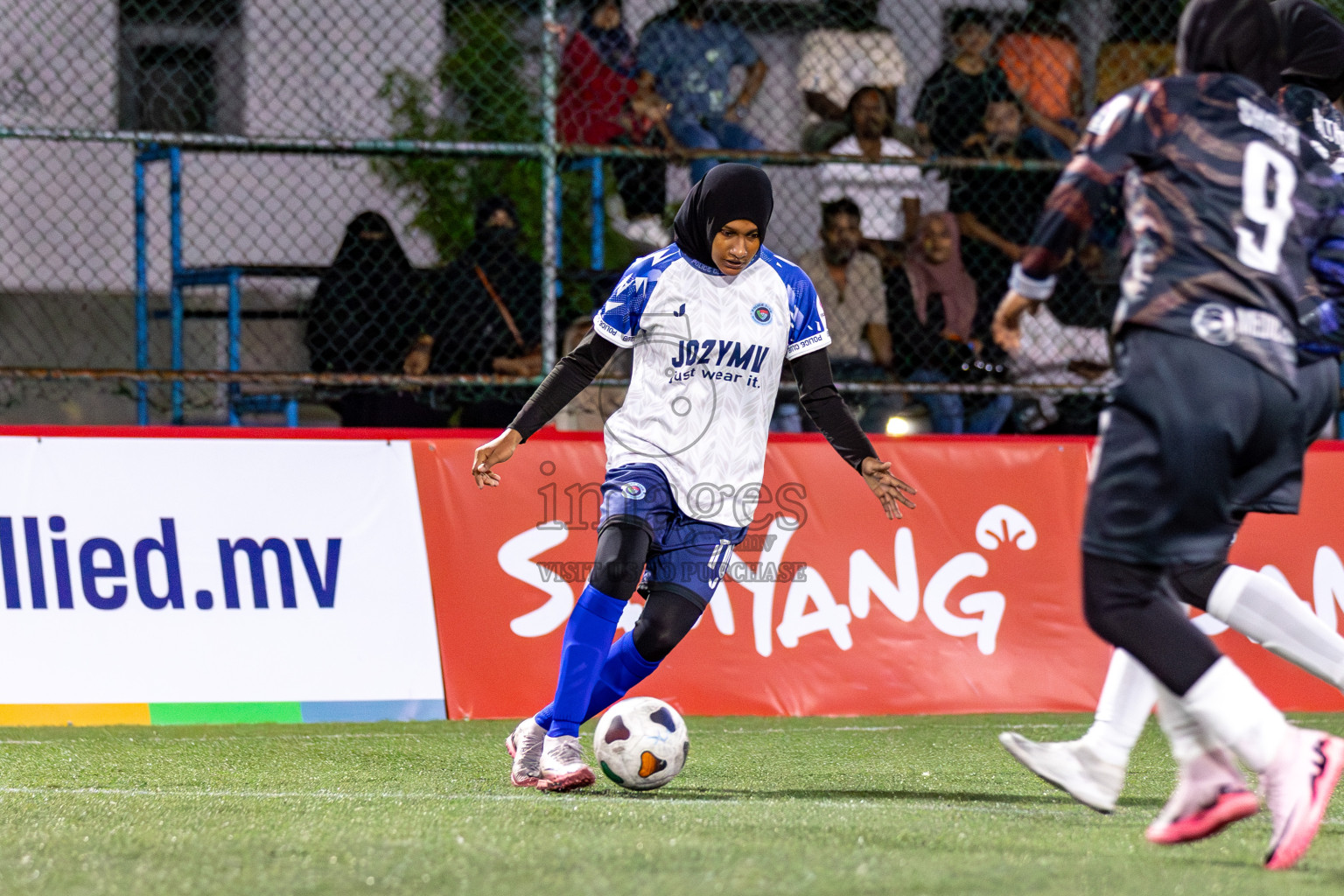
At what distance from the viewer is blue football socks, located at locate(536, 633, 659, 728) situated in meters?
4.92

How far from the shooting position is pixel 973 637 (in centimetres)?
736

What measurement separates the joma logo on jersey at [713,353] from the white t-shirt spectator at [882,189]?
4.20 m

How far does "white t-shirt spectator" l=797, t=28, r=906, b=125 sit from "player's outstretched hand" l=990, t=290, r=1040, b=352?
20.3 ft

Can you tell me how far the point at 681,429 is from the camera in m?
4.97

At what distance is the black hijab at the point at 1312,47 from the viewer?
16.0 feet

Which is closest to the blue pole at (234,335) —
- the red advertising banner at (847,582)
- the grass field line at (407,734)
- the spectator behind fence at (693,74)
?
the red advertising banner at (847,582)

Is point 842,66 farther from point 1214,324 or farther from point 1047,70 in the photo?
point 1214,324

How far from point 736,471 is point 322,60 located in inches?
291

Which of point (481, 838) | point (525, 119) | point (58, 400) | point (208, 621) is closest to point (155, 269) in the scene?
point (58, 400)

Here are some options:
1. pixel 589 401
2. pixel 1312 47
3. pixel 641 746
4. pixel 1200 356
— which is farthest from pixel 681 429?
pixel 589 401

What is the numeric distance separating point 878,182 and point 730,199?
455 centimetres

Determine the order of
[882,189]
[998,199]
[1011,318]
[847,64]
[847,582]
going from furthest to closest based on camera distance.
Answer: [847,64], [882,189], [998,199], [847,582], [1011,318]

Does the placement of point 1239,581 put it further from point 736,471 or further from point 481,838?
point 481,838

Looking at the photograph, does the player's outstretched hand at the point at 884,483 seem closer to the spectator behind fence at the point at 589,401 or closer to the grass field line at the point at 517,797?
the grass field line at the point at 517,797
